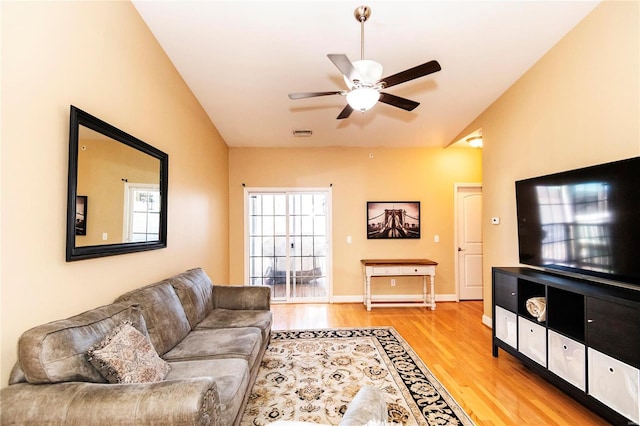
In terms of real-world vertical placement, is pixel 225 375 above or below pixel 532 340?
above

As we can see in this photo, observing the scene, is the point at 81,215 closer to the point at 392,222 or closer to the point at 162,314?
the point at 162,314

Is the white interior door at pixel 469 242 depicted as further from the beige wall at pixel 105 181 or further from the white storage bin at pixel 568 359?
the beige wall at pixel 105 181

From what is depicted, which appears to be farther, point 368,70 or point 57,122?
point 368,70

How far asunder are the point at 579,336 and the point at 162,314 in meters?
3.12

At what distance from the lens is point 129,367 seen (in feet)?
5.00

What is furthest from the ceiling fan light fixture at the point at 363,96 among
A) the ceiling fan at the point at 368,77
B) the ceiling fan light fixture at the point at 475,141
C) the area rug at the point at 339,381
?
the ceiling fan light fixture at the point at 475,141

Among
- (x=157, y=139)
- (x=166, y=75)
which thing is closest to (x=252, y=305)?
(x=157, y=139)

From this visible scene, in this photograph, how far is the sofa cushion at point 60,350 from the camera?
131 centimetres

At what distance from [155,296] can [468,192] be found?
5202 mm

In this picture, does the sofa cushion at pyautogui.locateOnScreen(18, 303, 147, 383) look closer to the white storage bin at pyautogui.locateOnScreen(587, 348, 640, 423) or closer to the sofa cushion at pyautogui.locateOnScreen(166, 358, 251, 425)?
the sofa cushion at pyautogui.locateOnScreen(166, 358, 251, 425)

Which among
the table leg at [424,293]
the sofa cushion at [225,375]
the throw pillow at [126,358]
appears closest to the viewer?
the throw pillow at [126,358]

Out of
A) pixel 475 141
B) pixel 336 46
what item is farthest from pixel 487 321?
pixel 336 46

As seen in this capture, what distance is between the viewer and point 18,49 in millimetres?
1442

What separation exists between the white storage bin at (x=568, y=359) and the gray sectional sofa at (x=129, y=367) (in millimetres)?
2394
